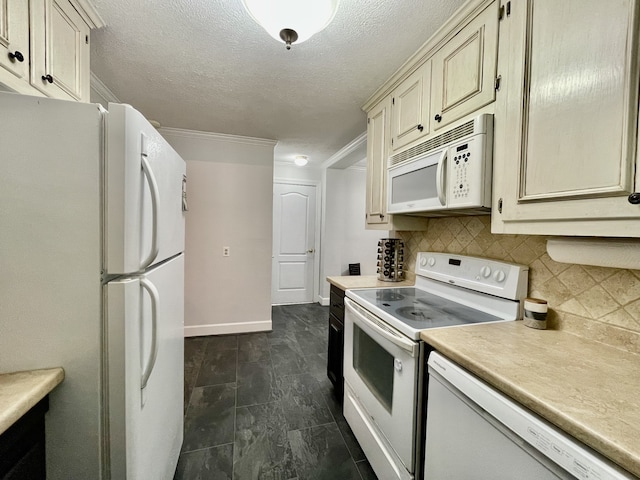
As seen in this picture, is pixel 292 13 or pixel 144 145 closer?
pixel 144 145

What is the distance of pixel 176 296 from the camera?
1329 mm

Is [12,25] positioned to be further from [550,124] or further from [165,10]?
[550,124]

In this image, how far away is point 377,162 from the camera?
2125 millimetres

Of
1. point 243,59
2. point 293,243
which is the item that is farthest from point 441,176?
point 293,243

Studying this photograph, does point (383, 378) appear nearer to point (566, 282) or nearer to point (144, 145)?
point (566, 282)

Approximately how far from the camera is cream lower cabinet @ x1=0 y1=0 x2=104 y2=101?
0.95 metres

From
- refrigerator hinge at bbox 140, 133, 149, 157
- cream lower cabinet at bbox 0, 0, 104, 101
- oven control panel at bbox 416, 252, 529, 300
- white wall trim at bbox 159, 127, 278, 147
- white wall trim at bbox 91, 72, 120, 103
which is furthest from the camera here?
white wall trim at bbox 159, 127, 278, 147

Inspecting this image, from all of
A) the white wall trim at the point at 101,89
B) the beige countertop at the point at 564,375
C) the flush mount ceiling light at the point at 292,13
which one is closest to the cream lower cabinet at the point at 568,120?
the beige countertop at the point at 564,375

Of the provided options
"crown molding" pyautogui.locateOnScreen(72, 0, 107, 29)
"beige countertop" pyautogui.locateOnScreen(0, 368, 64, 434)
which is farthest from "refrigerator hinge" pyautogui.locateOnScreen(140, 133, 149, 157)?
"crown molding" pyautogui.locateOnScreen(72, 0, 107, 29)

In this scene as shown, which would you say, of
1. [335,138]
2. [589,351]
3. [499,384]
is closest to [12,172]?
[499,384]

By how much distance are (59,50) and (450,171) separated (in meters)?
1.94

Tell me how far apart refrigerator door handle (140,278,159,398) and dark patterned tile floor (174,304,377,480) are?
914 millimetres

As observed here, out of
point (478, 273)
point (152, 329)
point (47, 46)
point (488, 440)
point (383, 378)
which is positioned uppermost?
point (47, 46)

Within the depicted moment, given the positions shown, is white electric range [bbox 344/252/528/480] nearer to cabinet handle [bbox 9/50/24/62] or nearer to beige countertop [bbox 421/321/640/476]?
beige countertop [bbox 421/321/640/476]
